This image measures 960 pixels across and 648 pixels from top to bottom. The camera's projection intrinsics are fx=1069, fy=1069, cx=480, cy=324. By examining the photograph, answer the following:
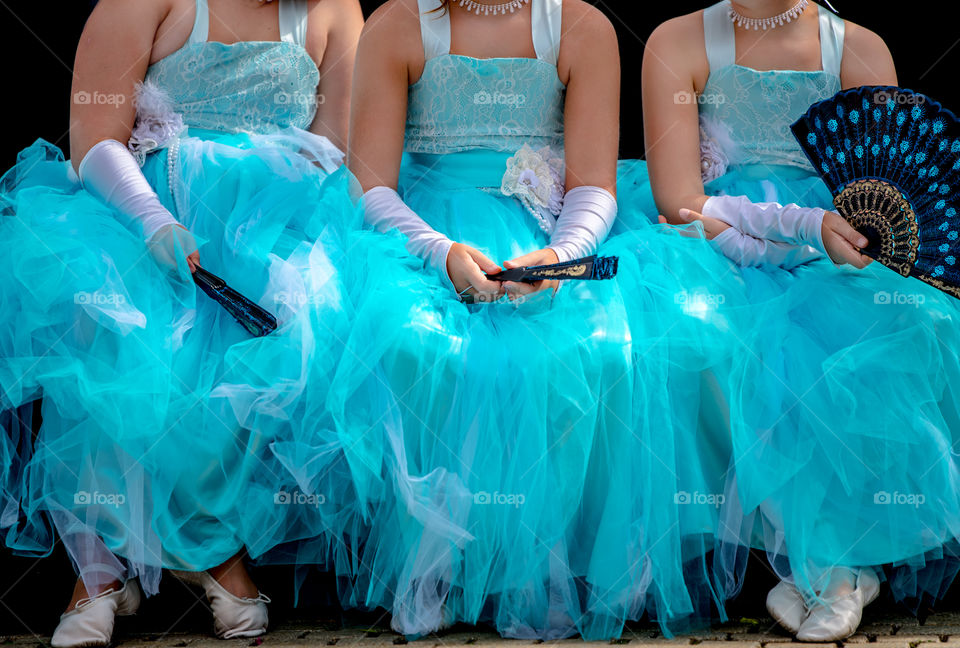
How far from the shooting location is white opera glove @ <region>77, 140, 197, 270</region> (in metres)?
2.24

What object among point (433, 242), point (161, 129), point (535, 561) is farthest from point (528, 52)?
point (535, 561)

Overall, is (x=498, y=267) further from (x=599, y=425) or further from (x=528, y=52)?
(x=528, y=52)

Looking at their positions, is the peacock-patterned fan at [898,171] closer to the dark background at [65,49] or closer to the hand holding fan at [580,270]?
the hand holding fan at [580,270]

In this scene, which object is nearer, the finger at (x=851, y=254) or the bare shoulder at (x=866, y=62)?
the finger at (x=851, y=254)

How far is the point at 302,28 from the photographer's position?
2.78 metres

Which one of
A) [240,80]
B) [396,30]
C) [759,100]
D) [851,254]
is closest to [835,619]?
[851,254]

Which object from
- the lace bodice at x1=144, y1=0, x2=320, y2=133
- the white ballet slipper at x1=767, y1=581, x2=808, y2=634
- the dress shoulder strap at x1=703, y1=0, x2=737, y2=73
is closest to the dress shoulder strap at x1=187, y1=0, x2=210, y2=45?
the lace bodice at x1=144, y1=0, x2=320, y2=133

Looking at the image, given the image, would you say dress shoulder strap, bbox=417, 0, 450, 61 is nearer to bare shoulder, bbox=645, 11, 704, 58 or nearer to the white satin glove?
bare shoulder, bbox=645, 11, 704, 58

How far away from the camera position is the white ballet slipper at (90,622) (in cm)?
199

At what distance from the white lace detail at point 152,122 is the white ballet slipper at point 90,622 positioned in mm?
1041

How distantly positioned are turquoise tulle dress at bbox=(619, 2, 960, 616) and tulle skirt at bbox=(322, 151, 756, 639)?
84mm

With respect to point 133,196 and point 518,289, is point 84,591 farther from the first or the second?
point 518,289

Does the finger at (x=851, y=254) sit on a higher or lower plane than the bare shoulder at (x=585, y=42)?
lower

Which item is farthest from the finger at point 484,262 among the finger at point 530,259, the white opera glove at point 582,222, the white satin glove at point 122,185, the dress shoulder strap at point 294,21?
the dress shoulder strap at point 294,21
